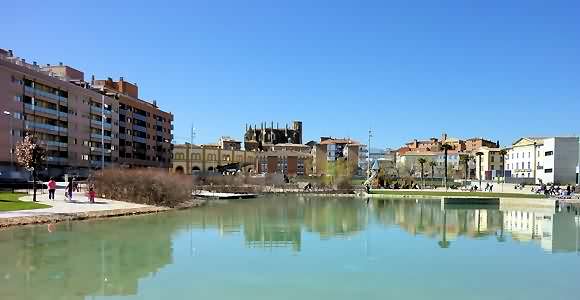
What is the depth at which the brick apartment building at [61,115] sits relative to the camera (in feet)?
244

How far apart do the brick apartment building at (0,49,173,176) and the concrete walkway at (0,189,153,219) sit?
21806 mm

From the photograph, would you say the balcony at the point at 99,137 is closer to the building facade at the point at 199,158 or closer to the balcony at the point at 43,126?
the balcony at the point at 43,126

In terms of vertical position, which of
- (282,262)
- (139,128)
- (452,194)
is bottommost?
(452,194)

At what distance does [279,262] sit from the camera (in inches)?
944

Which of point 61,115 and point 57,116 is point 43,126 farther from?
point 61,115

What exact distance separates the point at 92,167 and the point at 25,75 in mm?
26461

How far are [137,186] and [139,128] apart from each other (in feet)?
213

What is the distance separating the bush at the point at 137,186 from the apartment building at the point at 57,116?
640 inches

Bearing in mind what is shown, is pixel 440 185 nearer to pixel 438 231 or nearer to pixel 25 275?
pixel 438 231

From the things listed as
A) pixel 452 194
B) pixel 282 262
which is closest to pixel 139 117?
pixel 452 194

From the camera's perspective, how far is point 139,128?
12200 cm

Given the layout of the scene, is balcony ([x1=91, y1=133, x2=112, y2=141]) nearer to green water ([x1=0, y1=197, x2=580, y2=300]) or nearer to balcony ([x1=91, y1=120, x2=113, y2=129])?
balcony ([x1=91, y1=120, x2=113, y2=129])

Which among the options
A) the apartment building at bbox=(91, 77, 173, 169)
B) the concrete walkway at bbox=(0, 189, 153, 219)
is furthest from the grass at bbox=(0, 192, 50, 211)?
the apartment building at bbox=(91, 77, 173, 169)

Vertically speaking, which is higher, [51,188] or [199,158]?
[199,158]
